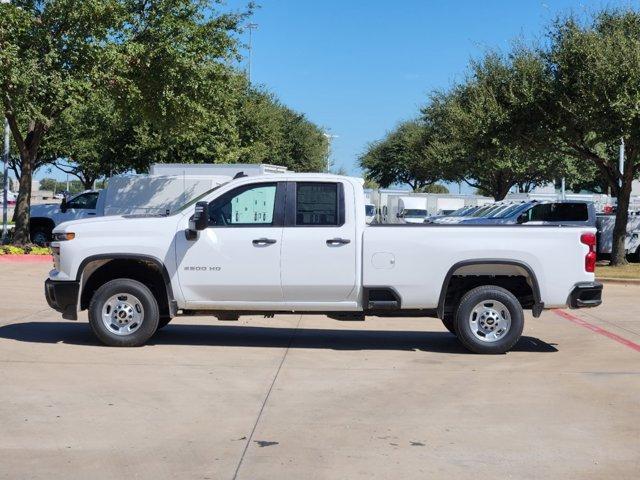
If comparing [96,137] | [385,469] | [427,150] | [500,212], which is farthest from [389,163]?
[385,469]

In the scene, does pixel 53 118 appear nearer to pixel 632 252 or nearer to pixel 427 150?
pixel 632 252

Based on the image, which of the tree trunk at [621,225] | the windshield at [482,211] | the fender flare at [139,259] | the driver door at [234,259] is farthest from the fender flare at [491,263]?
the windshield at [482,211]

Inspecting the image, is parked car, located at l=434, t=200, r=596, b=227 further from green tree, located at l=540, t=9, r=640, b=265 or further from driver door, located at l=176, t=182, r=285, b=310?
driver door, located at l=176, t=182, r=285, b=310

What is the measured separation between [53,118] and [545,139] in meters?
13.7

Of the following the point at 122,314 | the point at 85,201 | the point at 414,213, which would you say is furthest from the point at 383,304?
the point at 414,213

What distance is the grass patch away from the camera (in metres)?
20.0

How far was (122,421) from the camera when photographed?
260 inches

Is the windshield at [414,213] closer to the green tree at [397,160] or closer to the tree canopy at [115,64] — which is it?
the green tree at [397,160]

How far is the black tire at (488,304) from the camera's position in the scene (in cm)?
962

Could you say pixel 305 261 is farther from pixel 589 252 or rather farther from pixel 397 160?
pixel 397 160

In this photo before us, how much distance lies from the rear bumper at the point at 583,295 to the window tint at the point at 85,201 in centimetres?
1955

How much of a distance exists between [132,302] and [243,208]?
1645 mm

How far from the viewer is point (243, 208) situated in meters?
9.63

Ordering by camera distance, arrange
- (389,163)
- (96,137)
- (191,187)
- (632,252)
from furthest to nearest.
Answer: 1. (389,163)
2. (96,137)
3. (632,252)
4. (191,187)
